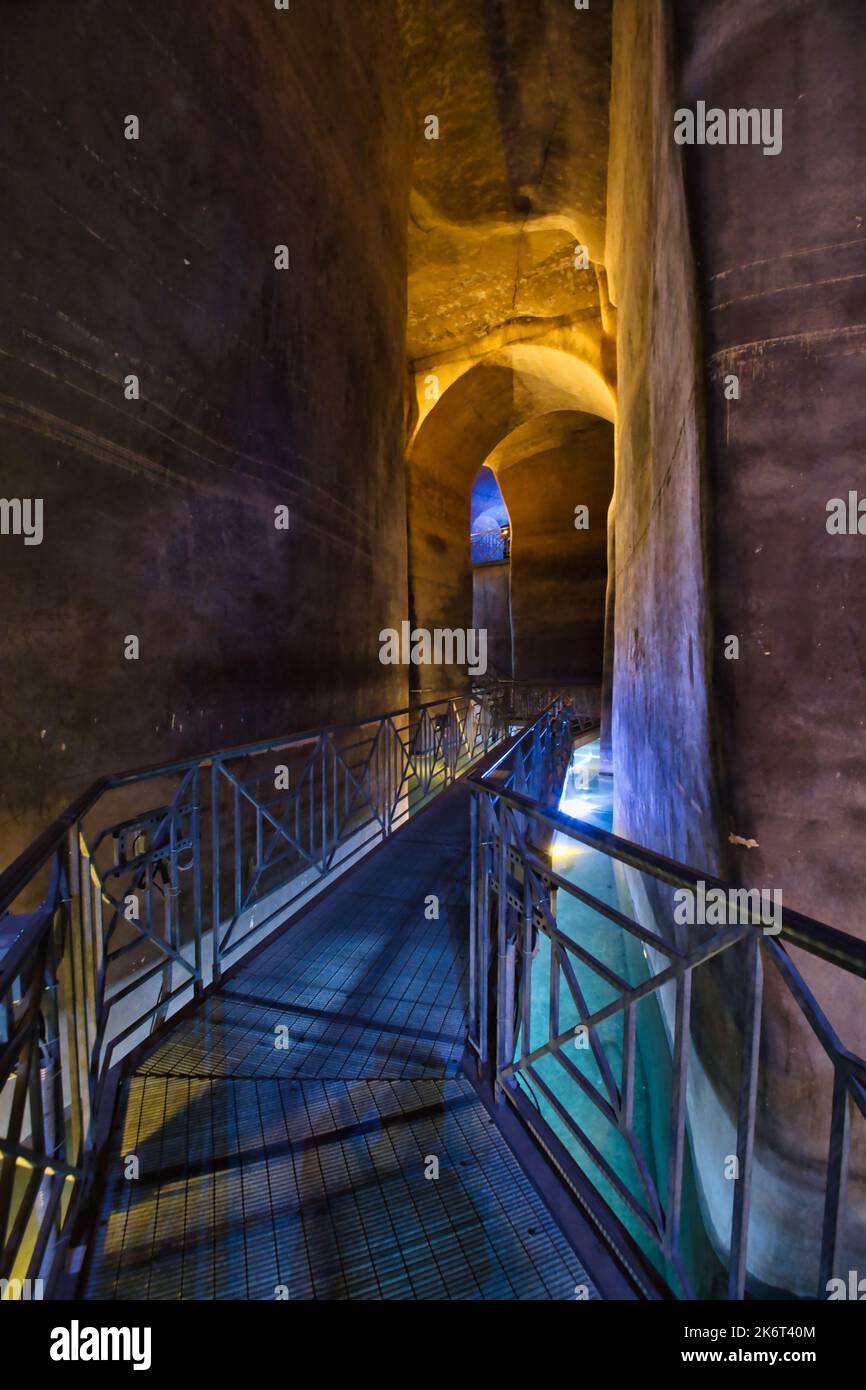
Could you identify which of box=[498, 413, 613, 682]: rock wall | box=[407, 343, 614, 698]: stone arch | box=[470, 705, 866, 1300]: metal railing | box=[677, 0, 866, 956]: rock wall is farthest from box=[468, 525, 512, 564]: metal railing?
box=[677, 0, 866, 956]: rock wall

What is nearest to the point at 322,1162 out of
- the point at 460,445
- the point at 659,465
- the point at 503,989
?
the point at 503,989

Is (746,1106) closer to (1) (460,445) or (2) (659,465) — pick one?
(2) (659,465)

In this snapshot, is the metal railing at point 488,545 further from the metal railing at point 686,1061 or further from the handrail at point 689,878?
the handrail at point 689,878

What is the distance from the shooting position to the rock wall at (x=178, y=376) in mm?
3283

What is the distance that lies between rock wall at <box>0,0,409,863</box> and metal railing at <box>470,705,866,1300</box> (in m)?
2.49

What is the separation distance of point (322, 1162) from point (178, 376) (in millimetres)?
4913

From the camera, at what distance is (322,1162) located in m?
2.13

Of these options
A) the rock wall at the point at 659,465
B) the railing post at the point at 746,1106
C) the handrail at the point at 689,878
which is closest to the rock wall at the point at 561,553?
the rock wall at the point at 659,465

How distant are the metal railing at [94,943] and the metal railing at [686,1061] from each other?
1518 millimetres

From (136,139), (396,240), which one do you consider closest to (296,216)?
(136,139)

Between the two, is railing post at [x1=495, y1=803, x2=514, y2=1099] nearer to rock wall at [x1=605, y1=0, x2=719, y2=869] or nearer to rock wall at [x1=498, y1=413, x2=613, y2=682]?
rock wall at [x1=605, y1=0, x2=719, y2=869]

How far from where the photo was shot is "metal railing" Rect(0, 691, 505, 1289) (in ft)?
5.04

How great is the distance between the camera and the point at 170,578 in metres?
4.33

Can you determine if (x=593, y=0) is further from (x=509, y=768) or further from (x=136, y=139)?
(x=509, y=768)
